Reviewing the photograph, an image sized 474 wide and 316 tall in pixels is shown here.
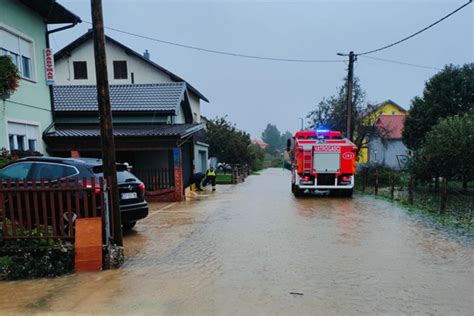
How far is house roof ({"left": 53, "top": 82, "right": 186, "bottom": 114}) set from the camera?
1645 cm

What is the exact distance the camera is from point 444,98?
2430 cm

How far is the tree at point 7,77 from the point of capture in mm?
8742

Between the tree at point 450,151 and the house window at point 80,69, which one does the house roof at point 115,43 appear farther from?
the tree at point 450,151

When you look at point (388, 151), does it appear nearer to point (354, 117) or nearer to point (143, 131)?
point (354, 117)

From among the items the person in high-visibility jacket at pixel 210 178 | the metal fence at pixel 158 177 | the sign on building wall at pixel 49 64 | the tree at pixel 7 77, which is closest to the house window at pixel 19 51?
the sign on building wall at pixel 49 64

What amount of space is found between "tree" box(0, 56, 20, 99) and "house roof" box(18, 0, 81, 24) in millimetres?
3370

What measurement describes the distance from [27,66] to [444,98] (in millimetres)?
24723

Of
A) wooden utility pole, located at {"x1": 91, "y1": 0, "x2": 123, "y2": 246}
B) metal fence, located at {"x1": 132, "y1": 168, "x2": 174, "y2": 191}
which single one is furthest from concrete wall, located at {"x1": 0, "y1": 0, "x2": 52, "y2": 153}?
wooden utility pole, located at {"x1": 91, "y1": 0, "x2": 123, "y2": 246}

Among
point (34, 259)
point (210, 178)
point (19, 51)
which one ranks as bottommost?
point (210, 178)

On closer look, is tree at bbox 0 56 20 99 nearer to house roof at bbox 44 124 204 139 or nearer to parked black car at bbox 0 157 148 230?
parked black car at bbox 0 157 148 230

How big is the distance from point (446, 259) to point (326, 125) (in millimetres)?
24107

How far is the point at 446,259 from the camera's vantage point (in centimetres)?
597

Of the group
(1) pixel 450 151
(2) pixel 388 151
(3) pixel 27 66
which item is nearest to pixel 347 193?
(1) pixel 450 151

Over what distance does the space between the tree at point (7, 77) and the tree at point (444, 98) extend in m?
23.6
